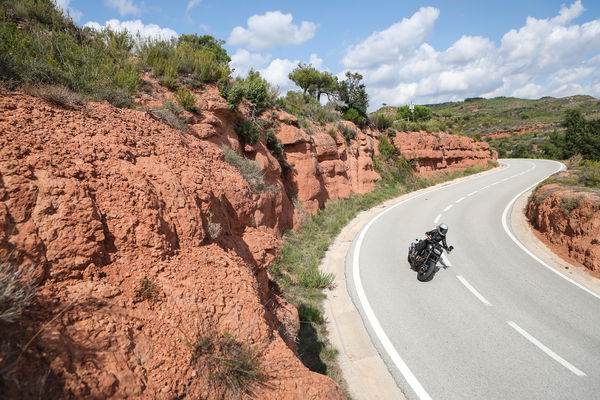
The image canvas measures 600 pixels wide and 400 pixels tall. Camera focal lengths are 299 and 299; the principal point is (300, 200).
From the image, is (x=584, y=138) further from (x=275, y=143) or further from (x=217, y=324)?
(x=217, y=324)

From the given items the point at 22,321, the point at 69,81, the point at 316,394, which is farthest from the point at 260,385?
the point at 69,81

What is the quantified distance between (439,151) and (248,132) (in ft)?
72.5

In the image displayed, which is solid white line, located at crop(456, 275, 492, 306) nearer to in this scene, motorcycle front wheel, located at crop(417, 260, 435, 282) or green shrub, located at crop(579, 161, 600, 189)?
motorcycle front wheel, located at crop(417, 260, 435, 282)

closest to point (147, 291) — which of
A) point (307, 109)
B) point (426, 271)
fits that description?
point (426, 271)

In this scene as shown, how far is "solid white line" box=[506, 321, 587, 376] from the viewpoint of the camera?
488cm

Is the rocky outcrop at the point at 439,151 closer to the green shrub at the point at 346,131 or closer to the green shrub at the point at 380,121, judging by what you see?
the green shrub at the point at 380,121

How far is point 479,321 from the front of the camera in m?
6.21

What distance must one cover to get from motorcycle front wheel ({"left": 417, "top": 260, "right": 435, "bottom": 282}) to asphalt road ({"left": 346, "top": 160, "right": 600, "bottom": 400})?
6.2 inches

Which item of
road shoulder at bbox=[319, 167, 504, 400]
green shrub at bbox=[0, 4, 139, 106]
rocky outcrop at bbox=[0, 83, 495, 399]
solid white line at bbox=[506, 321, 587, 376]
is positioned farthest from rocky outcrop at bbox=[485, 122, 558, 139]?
rocky outcrop at bbox=[0, 83, 495, 399]

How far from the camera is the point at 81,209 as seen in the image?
10.6ft

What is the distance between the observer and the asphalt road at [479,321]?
4734 mm

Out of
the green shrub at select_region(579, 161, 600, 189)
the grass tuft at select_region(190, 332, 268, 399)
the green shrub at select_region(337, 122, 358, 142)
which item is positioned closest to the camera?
the grass tuft at select_region(190, 332, 268, 399)

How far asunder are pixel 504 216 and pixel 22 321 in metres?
17.0

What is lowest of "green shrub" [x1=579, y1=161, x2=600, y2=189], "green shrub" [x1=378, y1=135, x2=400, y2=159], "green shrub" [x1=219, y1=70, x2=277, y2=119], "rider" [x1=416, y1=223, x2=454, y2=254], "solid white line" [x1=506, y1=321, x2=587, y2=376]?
"solid white line" [x1=506, y1=321, x2=587, y2=376]
